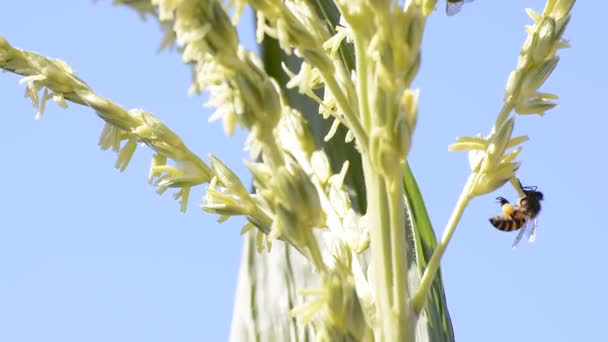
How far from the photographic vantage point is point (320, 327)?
1.72m

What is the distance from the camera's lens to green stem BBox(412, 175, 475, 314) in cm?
185

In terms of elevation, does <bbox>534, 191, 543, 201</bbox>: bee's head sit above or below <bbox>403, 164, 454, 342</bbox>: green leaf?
above

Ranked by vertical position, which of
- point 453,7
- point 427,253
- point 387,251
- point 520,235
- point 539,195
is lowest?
point 387,251

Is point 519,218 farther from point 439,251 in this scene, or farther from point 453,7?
point 439,251

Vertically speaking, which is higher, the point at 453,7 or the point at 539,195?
the point at 453,7

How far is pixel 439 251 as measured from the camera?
6.25 feet

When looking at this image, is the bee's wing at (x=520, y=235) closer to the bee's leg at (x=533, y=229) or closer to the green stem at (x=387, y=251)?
the bee's leg at (x=533, y=229)

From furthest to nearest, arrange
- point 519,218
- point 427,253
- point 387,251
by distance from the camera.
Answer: point 519,218, point 427,253, point 387,251

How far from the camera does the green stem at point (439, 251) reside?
6.06 feet

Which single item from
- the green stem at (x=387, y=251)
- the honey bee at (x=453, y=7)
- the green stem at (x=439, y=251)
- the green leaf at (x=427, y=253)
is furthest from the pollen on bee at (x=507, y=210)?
the green stem at (x=387, y=251)

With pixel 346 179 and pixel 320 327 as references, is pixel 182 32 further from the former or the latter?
pixel 346 179

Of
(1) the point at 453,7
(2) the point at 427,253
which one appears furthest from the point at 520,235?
(1) the point at 453,7

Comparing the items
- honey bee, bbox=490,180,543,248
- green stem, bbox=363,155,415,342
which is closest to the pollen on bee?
honey bee, bbox=490,180,543,248

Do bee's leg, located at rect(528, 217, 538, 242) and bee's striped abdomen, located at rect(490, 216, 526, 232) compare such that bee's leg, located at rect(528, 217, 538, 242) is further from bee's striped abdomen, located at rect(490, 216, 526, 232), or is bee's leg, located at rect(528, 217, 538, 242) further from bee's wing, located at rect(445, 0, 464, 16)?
bee's wing, located at rect(445, 0, 464, 16)
